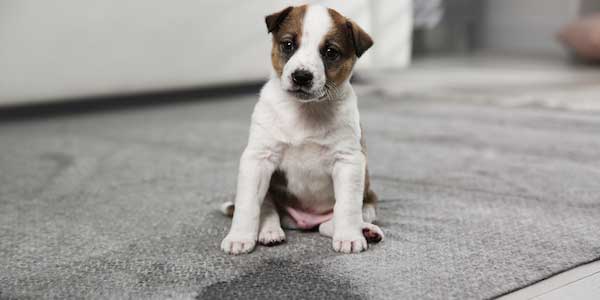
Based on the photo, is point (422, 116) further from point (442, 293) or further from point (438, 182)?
point (442, 293)

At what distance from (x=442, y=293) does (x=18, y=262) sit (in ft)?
2.67

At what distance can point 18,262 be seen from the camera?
123 cm

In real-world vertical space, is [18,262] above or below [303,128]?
below

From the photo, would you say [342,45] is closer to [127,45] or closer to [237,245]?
[237,245]

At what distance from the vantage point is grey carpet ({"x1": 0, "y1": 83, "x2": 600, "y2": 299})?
44.5 inches

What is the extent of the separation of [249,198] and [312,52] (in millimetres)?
325

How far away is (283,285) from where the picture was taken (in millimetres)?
1109

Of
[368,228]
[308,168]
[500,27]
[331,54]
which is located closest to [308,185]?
[308,168]

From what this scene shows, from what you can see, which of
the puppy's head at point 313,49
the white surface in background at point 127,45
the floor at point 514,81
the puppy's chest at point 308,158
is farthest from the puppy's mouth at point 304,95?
the floor at point 514,81

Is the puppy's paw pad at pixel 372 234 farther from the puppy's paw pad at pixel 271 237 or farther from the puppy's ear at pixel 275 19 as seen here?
the puppy's ear at pixel 275 19

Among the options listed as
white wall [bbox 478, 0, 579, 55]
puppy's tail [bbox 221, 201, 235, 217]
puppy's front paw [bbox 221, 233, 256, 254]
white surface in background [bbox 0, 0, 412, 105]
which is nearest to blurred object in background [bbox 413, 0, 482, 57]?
white wall [bbox 478, 0, 579, 55]

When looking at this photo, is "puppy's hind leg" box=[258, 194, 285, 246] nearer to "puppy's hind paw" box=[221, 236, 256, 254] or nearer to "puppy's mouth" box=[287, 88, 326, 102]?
"puppy's hind paw" box=[221, 236, 256, 254]

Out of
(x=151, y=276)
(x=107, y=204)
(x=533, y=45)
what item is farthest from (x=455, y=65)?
(x=151, y=276)

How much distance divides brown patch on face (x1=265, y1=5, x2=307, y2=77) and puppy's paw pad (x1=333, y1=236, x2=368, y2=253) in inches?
14.6
